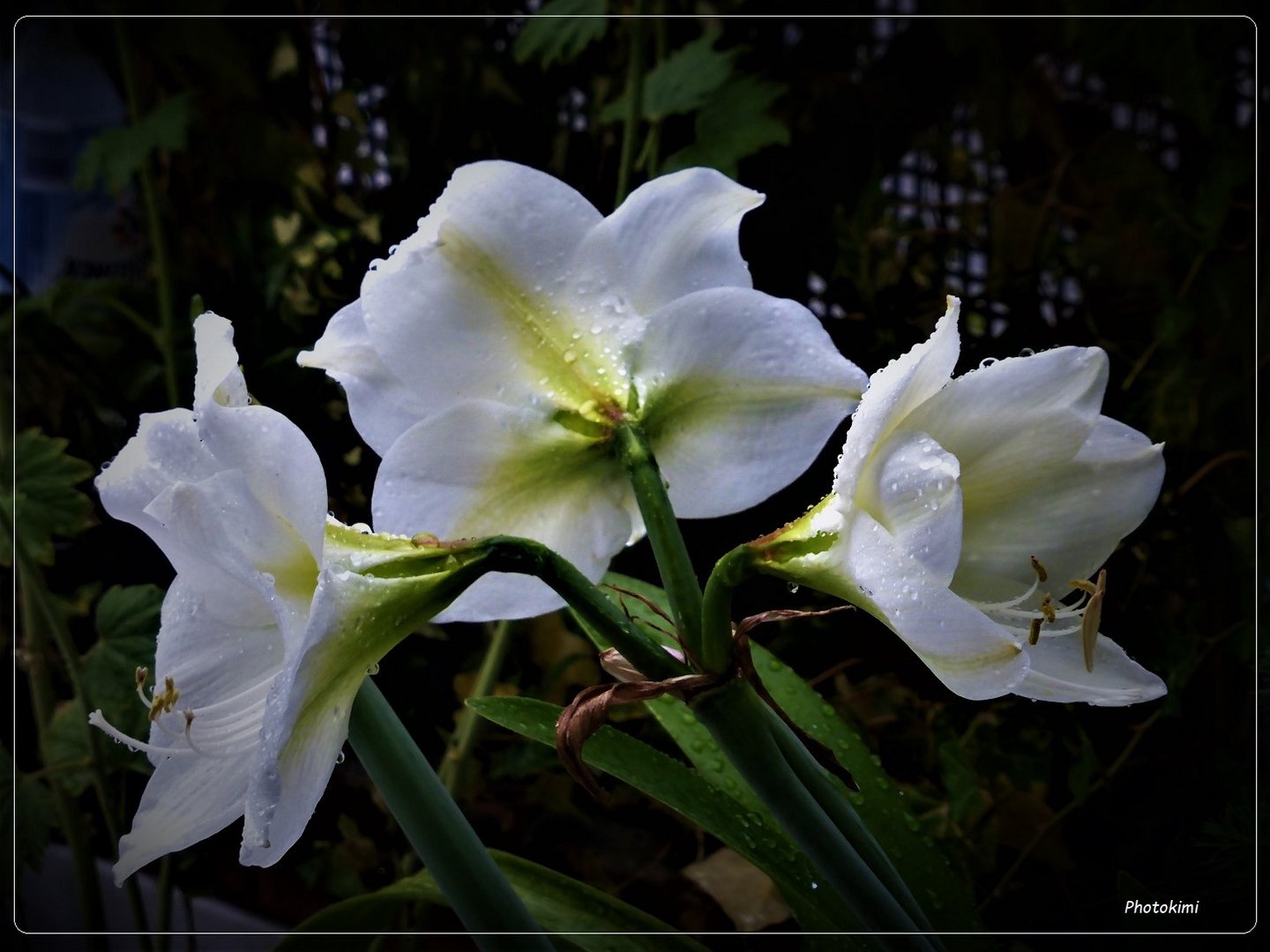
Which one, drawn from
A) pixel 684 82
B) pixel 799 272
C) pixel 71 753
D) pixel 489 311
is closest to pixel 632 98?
pixel 684 82

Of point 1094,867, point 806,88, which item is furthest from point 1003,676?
point 806,88

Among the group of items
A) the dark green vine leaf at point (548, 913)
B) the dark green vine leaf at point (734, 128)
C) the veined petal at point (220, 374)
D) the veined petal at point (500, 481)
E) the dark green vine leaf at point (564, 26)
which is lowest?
the dark green vine leaf at point (548, 913)

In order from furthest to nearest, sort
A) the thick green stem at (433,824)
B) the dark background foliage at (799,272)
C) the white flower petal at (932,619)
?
the dark background foliage at (799,272) → the thick green stem at (433,824) → the white flower petal at (932,619)

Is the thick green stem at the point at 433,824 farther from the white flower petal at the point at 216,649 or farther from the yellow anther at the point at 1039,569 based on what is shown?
the yellow anther at the point at 1039,569

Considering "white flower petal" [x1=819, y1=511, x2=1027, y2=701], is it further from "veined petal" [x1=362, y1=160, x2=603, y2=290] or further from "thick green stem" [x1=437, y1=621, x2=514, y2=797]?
"thick green stem" [x1=437, y1=621, x2=514, y2=797]

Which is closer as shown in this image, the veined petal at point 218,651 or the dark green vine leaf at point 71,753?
the veined petal at point 218,651

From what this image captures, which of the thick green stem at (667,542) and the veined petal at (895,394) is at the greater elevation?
the veined petal at (895,394)

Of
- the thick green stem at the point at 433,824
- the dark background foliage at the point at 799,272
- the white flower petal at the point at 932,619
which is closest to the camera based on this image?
the white flower petal at the point at 932,619

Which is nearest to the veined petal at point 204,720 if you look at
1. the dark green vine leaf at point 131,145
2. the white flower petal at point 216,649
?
the white flower petal at point 216,649
